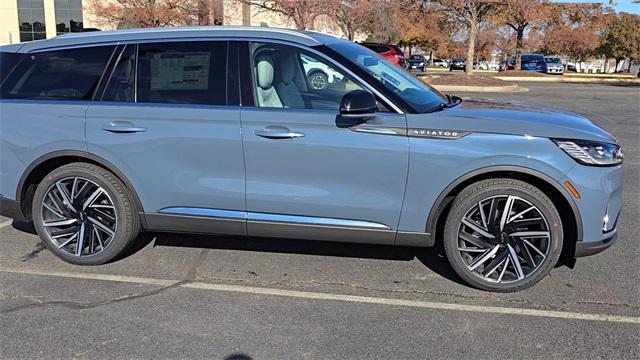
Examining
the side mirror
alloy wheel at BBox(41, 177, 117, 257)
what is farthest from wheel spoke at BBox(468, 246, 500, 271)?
alloy wheel at BBox(41, 177, 117, 257)

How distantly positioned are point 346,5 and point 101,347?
2568 cm

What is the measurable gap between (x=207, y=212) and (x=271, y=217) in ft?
1.64

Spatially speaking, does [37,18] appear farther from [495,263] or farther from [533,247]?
[533,247]

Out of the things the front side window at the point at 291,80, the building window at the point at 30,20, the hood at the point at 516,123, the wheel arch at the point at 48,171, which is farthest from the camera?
the building window at the point at 30,20

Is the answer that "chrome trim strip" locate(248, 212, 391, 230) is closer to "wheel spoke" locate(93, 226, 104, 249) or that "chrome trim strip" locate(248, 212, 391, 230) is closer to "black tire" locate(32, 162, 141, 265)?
"black tire" locate(32, 162, 141, 265)

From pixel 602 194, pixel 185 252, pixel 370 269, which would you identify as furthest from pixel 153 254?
pixel 602 194

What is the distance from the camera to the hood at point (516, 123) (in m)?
3.76

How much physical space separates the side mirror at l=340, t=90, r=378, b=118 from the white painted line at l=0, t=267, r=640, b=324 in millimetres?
1299

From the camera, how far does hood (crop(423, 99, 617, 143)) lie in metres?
3.76

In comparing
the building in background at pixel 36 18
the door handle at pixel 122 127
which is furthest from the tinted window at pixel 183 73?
the building in background at pixel 36 18

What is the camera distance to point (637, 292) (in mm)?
4008

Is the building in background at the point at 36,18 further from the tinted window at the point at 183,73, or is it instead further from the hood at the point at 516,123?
the hood at the point at 516,123

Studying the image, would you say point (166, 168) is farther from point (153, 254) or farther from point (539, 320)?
point (539, 320)

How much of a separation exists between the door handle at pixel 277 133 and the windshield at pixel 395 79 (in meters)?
0.73
